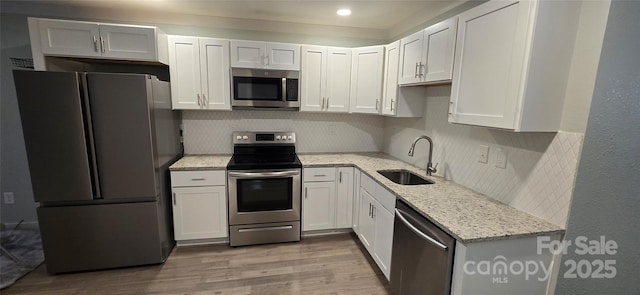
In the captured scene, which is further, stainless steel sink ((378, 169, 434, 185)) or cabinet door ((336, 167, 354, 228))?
cabinet door ((336, 167, 354, 228))

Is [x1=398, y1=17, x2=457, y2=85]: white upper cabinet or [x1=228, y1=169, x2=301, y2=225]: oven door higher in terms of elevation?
[x1=398, y1=17, x2=457, y2=85]: white upper cabinet

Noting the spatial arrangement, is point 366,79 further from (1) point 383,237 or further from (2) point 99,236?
(2) point 99,236

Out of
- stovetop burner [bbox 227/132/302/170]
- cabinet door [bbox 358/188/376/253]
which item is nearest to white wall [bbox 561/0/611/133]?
cabinet door [bbox 358/188/376/253]

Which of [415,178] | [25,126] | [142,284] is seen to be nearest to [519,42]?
[415,178]

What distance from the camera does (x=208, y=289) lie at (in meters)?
2.17

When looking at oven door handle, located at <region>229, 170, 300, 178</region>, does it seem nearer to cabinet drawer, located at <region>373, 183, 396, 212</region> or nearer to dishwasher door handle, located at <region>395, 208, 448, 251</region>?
cabinet drawer, located at <region>373, 183, 396, 212</region>

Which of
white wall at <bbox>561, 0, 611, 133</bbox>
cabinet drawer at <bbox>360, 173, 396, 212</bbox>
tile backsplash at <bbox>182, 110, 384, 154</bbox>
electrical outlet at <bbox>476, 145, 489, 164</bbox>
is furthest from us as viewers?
tile backsplash at <bbox>182, 110, 384, 154</bbox>

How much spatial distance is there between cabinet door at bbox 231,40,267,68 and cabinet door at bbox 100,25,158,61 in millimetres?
702

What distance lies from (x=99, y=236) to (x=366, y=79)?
116 inches

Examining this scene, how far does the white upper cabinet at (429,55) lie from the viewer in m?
1.88

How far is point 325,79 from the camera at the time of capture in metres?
3.02

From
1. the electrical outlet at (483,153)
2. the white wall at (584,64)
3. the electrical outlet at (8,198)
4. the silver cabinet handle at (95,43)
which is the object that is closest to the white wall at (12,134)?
the electrical outlet at (8,198)

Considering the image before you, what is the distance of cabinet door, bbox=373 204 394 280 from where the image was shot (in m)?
2.10

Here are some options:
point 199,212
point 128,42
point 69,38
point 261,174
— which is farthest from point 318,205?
point 69,38
